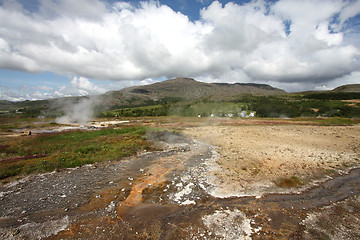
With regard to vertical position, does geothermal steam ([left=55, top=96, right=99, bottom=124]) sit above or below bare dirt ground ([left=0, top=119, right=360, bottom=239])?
above

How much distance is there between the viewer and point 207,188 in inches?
428

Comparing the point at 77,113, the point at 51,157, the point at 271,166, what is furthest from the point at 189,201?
the point at 77,113

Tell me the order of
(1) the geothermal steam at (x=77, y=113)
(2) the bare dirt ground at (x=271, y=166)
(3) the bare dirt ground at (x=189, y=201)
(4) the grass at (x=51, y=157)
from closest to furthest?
1. (3) the bare dirt ground at (x=189, y=201)
2. (2) the bare dirt ground at (x=271, y=166)
3. (4) the grass at (x=51, y=157)
4. (1) the geothermal steam at (x=77, y=113)

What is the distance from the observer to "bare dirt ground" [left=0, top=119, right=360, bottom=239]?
7.24m

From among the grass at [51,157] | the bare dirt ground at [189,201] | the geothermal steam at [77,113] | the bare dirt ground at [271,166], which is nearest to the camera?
the bare dirt ground at [189,201]

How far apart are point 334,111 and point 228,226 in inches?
3595

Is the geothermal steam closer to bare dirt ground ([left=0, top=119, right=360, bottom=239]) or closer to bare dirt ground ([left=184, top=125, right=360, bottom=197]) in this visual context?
bare dirt ground ([left=0, top=119, right=360, bottom=239])

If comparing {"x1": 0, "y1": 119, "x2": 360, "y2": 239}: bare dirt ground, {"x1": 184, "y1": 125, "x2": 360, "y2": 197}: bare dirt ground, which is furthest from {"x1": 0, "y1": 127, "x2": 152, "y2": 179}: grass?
{"x1": 184, "y1": 125, "x2": 360, "y2": 197}: bare dirt ground

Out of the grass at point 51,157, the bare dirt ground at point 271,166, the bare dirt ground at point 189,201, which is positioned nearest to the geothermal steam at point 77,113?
the grass at point 51,157

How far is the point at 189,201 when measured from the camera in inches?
372

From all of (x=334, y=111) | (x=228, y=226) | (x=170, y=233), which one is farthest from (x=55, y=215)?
(x=334, y=111)

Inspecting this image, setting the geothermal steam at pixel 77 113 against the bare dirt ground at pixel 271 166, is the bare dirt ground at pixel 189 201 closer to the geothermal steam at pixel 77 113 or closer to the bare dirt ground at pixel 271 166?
the bare dirt ground at pixel 271 166

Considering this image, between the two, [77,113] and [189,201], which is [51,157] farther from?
[77,113]

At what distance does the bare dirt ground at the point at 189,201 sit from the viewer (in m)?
7.24
